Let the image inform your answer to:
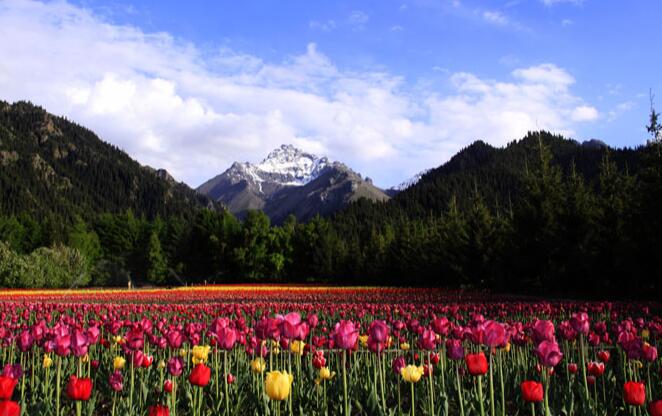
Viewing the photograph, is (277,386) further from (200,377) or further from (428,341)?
(428,341)

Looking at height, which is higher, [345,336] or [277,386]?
[345,336]

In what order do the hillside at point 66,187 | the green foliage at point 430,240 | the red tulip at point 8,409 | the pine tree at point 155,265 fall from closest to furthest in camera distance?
the red tulip at point 8,409
the green foliage at point 430,240
the pine tree at point 155,265
the hillside at point 66,187

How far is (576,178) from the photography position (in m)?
28.6

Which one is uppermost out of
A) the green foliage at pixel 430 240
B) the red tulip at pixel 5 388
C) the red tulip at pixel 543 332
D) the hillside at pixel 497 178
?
the hillside at pixel 497 178

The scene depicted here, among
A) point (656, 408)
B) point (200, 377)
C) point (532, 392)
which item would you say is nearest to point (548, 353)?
point (532, 392)

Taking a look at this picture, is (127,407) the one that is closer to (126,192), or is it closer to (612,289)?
(612,289)

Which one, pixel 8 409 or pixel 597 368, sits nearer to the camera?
pixel 8 409

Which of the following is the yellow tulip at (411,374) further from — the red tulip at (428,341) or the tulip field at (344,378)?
the red tulip at (428,341)

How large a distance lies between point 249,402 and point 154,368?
2281mm

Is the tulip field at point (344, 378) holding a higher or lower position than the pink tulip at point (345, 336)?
lower

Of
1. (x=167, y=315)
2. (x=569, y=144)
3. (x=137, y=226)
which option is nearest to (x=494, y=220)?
(x=167, y=315)

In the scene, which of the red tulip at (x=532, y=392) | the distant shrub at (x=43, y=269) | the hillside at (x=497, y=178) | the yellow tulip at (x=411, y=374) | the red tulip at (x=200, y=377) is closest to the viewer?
the red tulip at (x=532, y=392)

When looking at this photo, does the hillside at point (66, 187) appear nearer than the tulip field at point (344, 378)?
No

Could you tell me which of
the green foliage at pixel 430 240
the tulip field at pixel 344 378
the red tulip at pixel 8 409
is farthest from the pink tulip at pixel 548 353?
the green foliage at pixel 430 240
